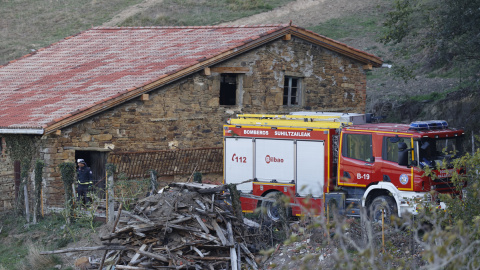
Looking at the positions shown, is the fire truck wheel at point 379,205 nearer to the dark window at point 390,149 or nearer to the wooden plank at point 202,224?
the dark window at point 390,149

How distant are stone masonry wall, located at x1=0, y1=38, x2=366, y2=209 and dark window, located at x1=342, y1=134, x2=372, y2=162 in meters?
5.75

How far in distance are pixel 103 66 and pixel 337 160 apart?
9.93 meters

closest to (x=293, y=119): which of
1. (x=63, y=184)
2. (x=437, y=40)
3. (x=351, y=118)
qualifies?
(x=351, y=118)

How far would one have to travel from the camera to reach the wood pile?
41.9ft

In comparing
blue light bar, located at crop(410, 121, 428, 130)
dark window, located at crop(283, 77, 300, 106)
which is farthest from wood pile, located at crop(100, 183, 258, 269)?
dark window, located at crop(283, 77, 300, 106)

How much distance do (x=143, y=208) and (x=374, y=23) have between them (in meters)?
33.7

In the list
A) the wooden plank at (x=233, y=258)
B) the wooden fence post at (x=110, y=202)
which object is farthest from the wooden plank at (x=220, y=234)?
the wooden fence post at (x=110, y=202)

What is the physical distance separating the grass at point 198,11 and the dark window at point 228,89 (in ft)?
85.4

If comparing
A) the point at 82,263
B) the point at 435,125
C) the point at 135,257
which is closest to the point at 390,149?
the point at 435,125

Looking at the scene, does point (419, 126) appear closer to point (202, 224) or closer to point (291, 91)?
point (202, 224)

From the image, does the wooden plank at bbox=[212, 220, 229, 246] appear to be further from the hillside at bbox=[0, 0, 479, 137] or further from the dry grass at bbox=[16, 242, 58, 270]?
the hillside at bbox=[0, 0, 479, 137]

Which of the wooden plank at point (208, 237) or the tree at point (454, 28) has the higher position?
the tree at point (454, 28)

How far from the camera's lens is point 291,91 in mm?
21938

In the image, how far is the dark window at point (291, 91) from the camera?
21766 mm
